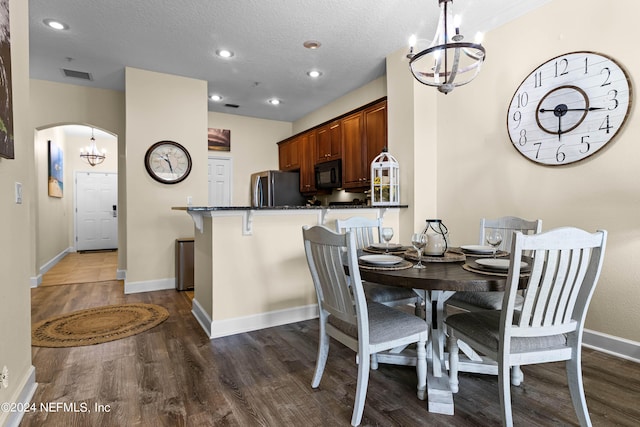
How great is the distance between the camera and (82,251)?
26.5 feet

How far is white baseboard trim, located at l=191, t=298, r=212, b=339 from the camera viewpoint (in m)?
2.81

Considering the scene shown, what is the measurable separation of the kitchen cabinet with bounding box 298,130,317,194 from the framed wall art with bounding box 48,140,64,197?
15.2 ft

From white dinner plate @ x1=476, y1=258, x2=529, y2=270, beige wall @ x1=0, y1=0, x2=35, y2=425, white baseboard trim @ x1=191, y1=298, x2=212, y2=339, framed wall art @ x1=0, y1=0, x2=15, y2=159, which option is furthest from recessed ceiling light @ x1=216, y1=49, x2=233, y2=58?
white dinner plate @ x1=476, y1=258, x2=529, y2=270

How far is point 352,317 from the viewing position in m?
1.66

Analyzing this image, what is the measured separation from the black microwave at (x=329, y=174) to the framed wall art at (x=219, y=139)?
1864 millimetres

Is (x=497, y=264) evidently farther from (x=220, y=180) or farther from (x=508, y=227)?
(x=220, y=180)

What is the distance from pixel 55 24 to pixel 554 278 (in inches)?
173

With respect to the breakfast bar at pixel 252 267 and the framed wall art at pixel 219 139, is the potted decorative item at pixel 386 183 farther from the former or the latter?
the framed wall art at pixel 219 139

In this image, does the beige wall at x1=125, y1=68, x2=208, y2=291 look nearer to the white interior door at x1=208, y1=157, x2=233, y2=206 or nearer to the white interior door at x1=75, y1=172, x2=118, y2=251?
the white interior door at x1=208, y1=157, x2=233, y2=206

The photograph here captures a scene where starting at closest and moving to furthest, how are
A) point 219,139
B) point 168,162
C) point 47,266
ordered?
point 168,162 → point 47,266 → point 219,139

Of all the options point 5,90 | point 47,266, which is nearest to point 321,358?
point 5,90

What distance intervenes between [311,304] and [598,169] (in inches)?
100.0

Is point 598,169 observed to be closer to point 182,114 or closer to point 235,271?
point 235,271

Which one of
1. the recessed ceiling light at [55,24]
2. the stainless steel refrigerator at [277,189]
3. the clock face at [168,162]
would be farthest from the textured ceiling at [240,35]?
the stainless steel refrigerator at [277,189]
